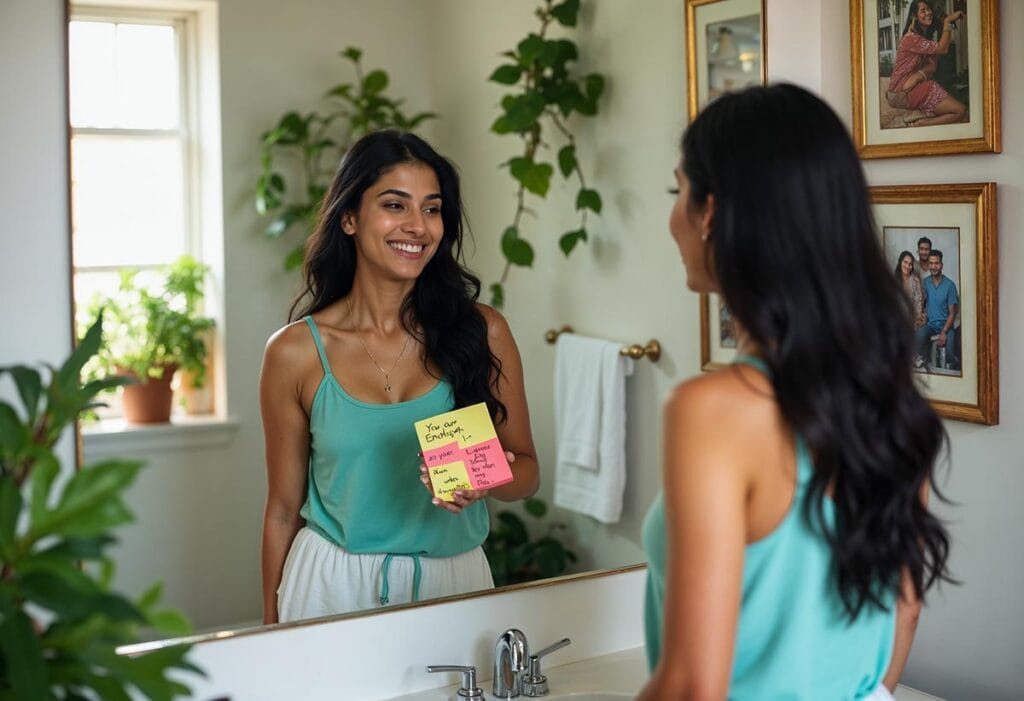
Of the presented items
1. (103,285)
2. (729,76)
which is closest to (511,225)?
(729,76)

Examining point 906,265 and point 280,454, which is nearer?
point 280,454

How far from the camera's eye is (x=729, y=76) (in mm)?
1906

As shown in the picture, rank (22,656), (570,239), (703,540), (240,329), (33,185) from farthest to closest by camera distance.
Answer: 1. (570,239)
2. (240,329)
3. (33,185)
4. (703,540)
5. (22,656)

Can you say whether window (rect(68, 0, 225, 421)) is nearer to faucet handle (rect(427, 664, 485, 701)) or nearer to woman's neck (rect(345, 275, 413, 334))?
woman's neck (rect(345, 275, 413, 334))

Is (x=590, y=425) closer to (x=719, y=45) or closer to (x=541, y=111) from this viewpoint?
(x=541, y=111)

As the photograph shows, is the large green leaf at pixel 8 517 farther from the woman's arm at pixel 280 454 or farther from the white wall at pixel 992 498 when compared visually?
the white wall at pixel 992 498

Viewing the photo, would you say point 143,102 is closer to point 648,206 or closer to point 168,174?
point 168,174

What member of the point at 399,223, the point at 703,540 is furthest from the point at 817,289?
the point at 399,223

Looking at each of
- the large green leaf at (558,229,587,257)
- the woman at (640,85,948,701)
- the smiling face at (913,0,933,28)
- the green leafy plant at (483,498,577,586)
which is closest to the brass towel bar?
the large green leaf at (558,229,587,257)

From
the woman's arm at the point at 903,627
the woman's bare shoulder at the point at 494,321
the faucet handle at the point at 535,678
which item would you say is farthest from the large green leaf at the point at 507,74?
the woman's arm at the point at 903,627

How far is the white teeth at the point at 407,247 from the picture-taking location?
158 centimetres

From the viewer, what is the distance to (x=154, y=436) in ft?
4.82

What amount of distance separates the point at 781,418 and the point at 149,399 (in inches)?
32.2

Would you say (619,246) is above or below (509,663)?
above
